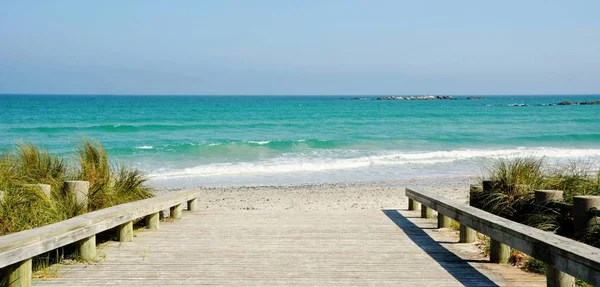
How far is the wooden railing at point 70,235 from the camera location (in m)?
4.48

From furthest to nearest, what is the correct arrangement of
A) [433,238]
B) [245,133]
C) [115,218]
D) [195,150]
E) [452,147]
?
1. [245,133]
2. [452,147]
3. [195,150]
4. [433,238]
5. [115,218]

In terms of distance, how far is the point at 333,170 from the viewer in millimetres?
23578

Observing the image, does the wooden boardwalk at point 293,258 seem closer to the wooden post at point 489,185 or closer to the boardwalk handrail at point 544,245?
the boardwalk handrail at point 544,245

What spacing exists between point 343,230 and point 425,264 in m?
2.25

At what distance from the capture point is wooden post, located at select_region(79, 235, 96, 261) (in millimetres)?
5852

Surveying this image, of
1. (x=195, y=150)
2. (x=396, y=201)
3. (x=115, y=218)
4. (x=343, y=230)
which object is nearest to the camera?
(x=115, y=218)

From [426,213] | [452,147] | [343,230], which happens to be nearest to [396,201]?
[426,213]

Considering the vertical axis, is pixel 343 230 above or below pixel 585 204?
below

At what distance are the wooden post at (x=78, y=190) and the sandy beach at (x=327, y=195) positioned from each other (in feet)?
19.9

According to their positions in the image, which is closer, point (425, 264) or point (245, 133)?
point (425, 264)

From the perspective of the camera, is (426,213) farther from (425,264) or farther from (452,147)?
(452,147)

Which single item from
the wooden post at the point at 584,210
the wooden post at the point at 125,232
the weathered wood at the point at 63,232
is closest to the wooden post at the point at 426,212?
the wooden post at the point at 584,210

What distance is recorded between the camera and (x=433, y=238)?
7.33 meters

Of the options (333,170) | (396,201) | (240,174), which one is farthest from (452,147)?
(396,201)
